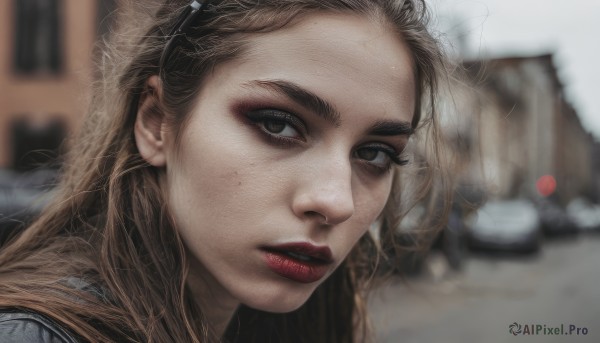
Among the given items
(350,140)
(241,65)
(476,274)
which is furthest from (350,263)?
(476,274)

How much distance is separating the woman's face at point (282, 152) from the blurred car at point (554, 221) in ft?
88.9

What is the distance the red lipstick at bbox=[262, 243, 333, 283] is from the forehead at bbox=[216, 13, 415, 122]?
32 cm

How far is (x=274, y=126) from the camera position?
130cm

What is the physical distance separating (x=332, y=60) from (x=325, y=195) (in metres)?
0.30

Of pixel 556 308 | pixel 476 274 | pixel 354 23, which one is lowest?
pixel 476 274

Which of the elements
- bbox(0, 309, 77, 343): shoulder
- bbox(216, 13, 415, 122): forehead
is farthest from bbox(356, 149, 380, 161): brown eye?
bbox(0, 309, 77, 343): shoulder

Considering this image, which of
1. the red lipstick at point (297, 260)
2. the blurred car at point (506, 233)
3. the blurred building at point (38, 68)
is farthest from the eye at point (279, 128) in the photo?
the blurred car at point (506, 233)

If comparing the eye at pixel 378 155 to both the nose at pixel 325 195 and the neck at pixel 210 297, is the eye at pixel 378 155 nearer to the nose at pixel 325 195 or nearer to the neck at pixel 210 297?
the nose at pixel 325 195

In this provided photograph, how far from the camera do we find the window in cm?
1497

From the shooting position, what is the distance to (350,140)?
1307 mm

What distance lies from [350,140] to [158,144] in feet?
1.57

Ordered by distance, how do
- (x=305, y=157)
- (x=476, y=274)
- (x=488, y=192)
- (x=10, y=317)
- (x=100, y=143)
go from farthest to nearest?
(x=476, y=274)
(x=488, y=192)
(x=100, y=143)
(x=305, y=157)
(x=10, y=317)

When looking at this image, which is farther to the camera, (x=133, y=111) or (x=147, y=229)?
(x=133, y=111)

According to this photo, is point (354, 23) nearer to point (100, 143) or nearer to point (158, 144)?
point (158, 144)
